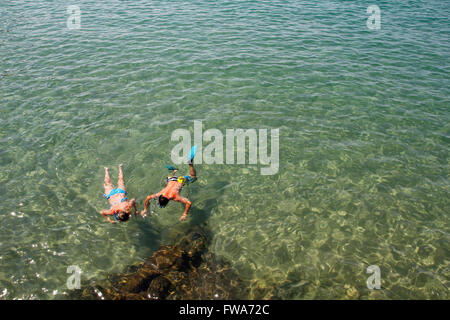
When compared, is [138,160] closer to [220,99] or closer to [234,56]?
[220,99]

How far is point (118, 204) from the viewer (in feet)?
31.0

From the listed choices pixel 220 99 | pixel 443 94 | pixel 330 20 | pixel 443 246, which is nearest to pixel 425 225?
pixel 443 246

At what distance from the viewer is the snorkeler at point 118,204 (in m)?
8.99

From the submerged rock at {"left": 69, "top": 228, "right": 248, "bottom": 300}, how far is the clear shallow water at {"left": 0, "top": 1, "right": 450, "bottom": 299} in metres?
0.44

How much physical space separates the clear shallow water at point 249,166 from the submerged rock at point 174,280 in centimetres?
44

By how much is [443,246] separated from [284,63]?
1313 cm

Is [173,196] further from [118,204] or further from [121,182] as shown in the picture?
[121,182]

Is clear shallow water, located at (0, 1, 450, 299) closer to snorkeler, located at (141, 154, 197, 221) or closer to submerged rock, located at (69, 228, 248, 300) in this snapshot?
submerged rock, located at (69, 228, 248, 300)

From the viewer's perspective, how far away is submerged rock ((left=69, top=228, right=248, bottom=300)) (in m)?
7.77

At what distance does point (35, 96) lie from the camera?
15078 mm

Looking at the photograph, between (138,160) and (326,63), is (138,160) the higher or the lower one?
the lower one

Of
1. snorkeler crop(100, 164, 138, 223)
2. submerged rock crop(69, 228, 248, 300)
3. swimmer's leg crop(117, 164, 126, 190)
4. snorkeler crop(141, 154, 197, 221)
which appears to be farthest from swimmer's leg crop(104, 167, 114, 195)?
submerged rock crop(69, 228, 248, 300)

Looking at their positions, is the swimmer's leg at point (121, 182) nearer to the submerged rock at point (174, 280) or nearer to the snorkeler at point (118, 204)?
the snorkeler at point (118, 204)
